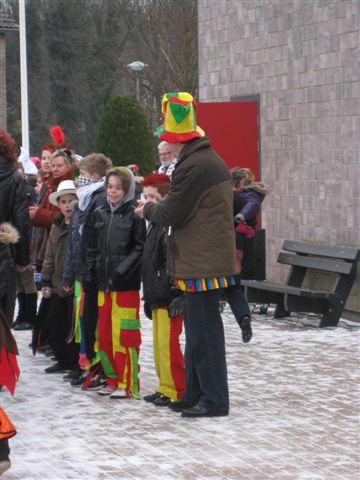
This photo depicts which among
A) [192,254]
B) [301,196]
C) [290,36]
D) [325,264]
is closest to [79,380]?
[192,254]

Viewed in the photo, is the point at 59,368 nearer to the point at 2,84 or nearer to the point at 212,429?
the point at 212,429

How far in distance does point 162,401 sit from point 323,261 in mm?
4467

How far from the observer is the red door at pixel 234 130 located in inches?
559

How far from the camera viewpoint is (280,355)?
10125mm

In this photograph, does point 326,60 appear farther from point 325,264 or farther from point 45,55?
point 45,55

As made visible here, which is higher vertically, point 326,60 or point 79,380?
point 326,60

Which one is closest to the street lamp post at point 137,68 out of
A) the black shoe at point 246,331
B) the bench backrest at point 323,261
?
the bench backrest at point 323,261

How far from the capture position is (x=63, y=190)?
30.9 ft

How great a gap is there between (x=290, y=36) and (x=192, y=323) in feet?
21.5

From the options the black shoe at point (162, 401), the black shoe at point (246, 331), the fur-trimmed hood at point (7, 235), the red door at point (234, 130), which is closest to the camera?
the fur-trimmed hood at point (7, 235)

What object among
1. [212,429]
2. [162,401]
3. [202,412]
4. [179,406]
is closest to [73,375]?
[162,401]

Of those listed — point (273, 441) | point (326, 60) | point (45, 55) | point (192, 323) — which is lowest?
point (273, 441)

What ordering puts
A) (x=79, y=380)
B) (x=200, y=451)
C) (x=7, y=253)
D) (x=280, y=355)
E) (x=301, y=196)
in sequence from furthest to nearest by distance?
(x=301, y=196) < (x=280, y=355) < (x=79, y=380) < (x=7, y=253) < (x=200, y=451)

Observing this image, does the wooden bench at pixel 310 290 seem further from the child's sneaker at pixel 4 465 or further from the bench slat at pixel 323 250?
the child's sneaker at pixel 4 465
